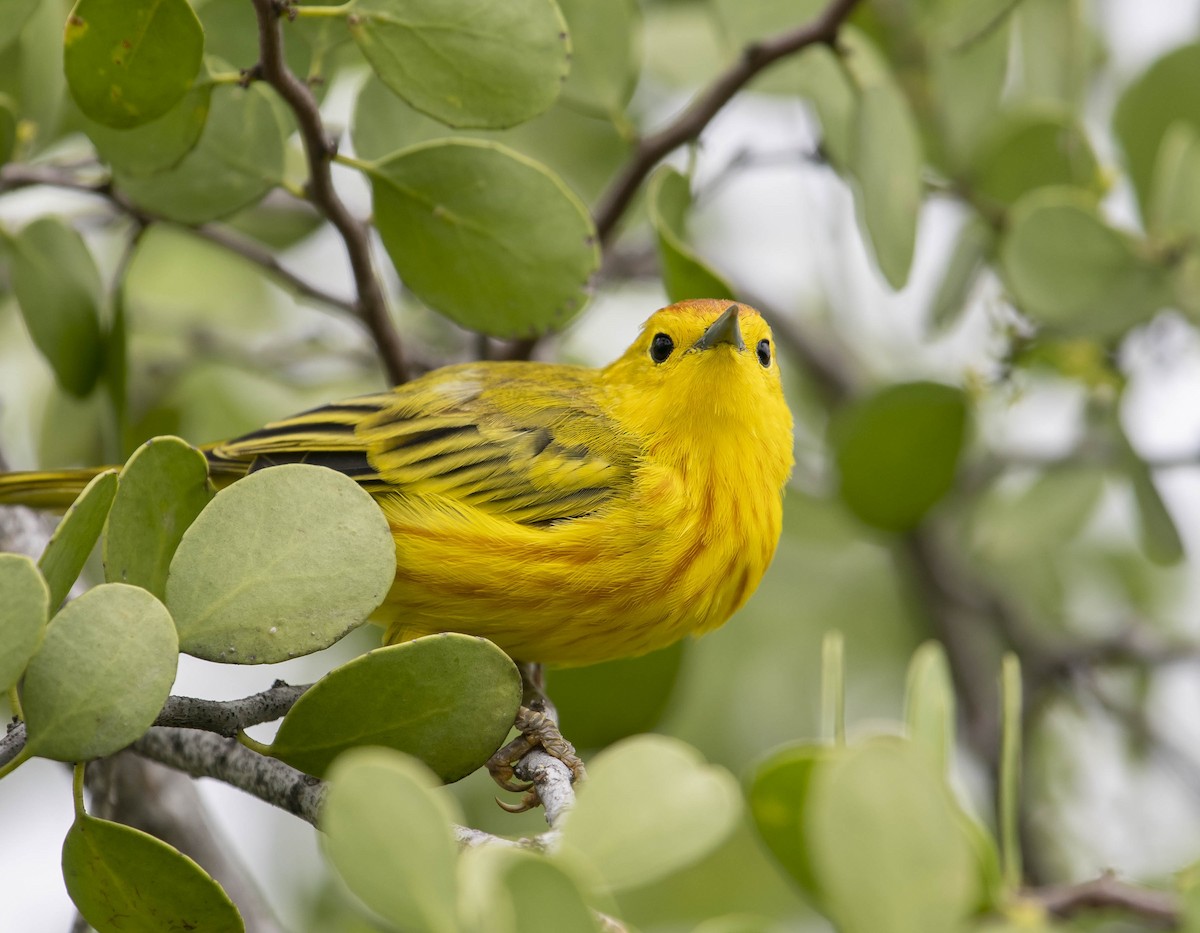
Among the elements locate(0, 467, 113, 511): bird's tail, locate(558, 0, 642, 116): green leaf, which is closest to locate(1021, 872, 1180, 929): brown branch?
locate(558, 0, 642, 116): green leaf

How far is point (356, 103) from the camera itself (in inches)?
123

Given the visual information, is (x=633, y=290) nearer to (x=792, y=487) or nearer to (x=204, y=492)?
(x=792, y=487)

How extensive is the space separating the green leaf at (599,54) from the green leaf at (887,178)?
0.63 metres

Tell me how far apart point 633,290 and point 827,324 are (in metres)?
0.79

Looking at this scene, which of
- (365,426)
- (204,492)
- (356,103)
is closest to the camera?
(204,492)

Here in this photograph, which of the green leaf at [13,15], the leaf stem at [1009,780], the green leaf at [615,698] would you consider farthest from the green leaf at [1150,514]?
the green leaf at [13,15]

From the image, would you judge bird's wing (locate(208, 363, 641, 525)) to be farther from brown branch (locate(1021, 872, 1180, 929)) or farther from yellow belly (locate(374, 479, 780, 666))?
brown branch (locate(1021, 872, 1180, 929))

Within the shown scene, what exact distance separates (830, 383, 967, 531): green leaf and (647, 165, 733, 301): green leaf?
0.77m

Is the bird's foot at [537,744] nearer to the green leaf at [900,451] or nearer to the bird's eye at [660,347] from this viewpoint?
the bird's eye at [660,347]

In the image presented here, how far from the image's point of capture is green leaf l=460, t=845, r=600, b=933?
1.27 m

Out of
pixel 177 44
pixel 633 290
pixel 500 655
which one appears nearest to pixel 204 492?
pixel 500 655

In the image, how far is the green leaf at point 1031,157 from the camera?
12.1 ft

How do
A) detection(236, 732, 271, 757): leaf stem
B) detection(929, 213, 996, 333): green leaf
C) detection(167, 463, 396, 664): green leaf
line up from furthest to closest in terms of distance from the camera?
detection(929, 213, 996, 333): green leaf
detection(236, 732, 271, 757): leaf stem
detection(167, 463, 396, 664): green leaf

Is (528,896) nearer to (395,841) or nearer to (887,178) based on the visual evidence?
(395,841)
